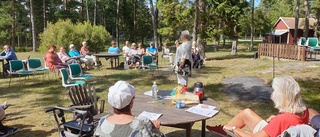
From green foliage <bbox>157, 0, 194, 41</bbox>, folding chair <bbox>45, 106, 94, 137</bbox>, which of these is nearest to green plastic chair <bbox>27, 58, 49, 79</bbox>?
folding chair <bbox>45, 106, 94, 137</bbox>

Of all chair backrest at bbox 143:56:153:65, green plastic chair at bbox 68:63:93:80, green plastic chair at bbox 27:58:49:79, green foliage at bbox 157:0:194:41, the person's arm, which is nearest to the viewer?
green plastic chair at bbox 68:63:93:80

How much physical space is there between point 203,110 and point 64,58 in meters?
8.12

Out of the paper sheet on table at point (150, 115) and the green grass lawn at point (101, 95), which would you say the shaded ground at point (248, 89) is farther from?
the paper sheet on table at point (150, 115)

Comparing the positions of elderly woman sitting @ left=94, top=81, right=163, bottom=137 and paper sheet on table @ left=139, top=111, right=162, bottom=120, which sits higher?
elderly woman sitting @ left=94, top=81, right=163, bottom=137

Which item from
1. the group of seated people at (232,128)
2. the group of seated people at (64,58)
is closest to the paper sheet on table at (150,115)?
the group of seated people at (232,128)

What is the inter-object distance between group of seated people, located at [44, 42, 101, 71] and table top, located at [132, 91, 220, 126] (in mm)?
5896

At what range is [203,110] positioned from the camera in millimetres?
3178

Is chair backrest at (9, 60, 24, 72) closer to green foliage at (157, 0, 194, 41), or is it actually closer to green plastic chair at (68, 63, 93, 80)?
green plastic chair at (68, 63, 93, 80)

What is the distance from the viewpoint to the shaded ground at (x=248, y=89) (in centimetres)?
675

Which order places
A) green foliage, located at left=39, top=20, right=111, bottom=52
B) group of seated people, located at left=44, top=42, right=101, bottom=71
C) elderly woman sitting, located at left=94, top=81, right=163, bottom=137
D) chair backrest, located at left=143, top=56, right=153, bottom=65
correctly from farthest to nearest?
green foliage, located at left=39, top=20, right=111, bottom=52 → chair backrest, located at left=143, top=56, right=153, bottom=65 → group of seated people, located at left=44, top=42, right=101, bottom=71 → elderly woman sitting, located at left=94, top=81, right=163, bottom=137

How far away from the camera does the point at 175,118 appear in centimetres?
290

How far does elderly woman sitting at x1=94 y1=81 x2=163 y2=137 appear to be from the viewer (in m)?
2.06

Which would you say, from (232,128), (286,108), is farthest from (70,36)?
(286,108)

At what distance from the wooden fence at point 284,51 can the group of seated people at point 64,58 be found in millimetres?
8638
